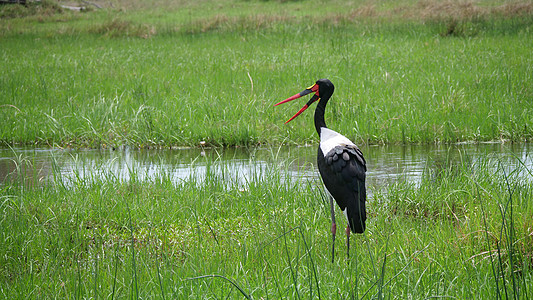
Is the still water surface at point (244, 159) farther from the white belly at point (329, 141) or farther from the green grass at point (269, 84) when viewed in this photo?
the white belly at point (329, 141)

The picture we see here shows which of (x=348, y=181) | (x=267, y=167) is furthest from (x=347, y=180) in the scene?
(x=267, y=167)

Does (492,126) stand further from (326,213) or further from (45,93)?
(45,93)

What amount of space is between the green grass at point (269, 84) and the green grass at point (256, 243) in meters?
3.02

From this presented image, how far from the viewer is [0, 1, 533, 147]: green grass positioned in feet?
27.3

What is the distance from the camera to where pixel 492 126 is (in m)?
8.16

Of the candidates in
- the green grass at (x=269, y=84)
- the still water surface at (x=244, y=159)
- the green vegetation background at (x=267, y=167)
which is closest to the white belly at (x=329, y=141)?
the green vegetation background at (x=267, y=167)

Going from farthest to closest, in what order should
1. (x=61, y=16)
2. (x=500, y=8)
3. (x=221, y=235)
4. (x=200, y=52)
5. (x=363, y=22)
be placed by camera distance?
(x=61, y=16) → (x=500, y=8) → (x=363, y=22) → (x=200, y=52) → (x=221, y=235)

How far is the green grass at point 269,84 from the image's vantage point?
8.34 metres

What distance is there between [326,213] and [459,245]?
117cm

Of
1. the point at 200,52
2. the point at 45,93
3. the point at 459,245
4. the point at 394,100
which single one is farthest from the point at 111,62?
the point at 459,245

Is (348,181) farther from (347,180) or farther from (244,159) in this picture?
(244,159)

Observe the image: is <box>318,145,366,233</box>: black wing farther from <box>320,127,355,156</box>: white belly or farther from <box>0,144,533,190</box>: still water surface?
<box>0,144,533,190</box>: still water surface

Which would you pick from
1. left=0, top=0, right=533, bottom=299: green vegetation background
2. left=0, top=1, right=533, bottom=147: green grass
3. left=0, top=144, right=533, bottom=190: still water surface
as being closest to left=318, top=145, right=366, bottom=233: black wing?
left=0, top=0, right=533, bottom=299: green vegetation background

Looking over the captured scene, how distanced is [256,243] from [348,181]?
2.42 feet
